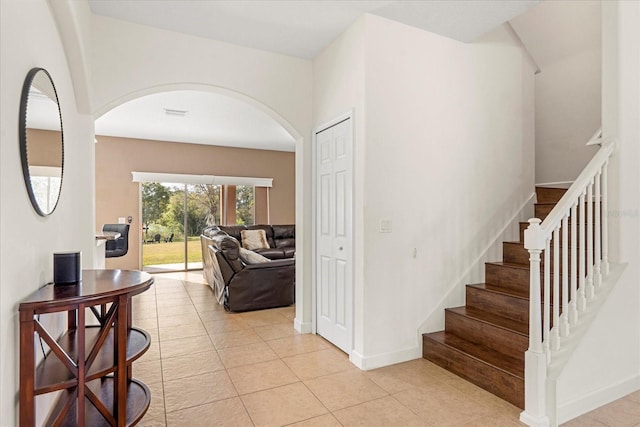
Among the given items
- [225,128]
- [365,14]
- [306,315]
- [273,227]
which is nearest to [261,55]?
[365,14]

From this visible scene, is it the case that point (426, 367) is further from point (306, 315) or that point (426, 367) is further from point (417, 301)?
point (306, 315)

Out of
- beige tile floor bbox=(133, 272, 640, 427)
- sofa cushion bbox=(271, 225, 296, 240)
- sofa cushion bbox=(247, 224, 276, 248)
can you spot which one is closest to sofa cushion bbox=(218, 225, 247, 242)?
sofa cushion bbox=(247, 224, 276, 248)

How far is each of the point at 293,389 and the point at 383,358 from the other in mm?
845

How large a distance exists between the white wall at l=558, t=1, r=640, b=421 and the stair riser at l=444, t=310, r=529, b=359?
1.79 ft

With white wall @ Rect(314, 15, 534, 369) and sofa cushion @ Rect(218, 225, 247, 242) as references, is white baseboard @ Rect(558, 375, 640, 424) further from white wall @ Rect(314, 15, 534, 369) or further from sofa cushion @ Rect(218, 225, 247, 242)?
sofa cushion @ Rect(218, 225, 247, 242)

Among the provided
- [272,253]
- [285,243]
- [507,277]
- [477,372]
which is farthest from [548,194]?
[285,243]

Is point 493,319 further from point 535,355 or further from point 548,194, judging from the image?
point 548,194

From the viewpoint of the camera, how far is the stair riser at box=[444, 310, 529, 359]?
2527 mm

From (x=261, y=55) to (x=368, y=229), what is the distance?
2134 millimetres

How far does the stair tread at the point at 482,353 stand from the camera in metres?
2.41

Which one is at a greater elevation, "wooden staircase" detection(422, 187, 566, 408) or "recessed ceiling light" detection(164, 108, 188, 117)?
"recessed ceiling light" detection(164, 108, 188, 117)

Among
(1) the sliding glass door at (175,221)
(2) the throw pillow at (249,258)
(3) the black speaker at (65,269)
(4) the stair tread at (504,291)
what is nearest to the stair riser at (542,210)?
(4) the stair tread at (504,291)

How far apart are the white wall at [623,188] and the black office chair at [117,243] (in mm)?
6809

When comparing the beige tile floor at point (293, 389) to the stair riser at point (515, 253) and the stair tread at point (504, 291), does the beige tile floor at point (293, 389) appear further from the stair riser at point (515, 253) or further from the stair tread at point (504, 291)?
the stair riser at point (515, 253)
